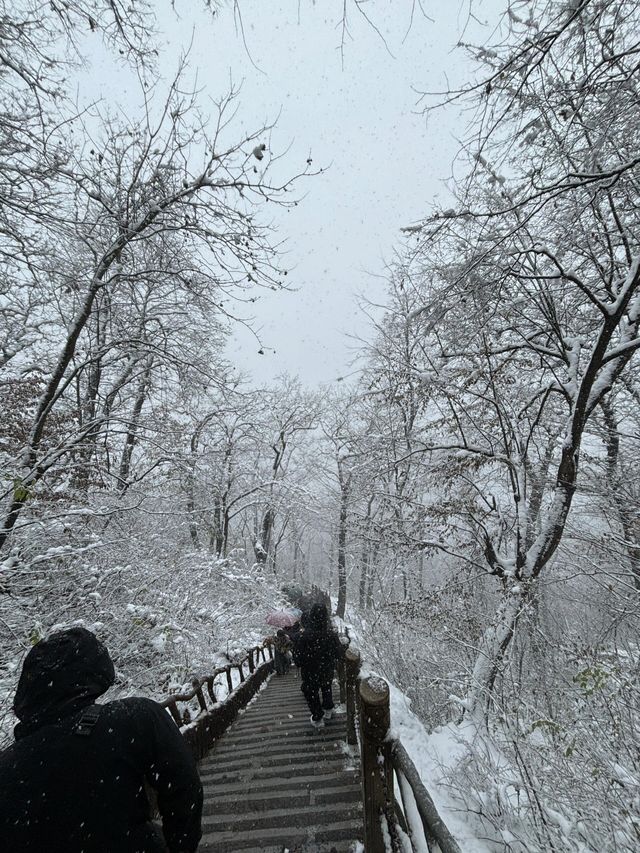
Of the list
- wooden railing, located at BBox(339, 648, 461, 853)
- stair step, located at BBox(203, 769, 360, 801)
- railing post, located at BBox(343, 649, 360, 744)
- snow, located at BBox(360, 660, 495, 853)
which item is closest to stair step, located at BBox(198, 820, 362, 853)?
wooden railing, located at BBox(339, 648, 461, 853)

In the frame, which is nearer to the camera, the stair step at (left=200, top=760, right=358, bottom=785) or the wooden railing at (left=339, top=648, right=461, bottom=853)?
the wooden railing at (left=339, top=648, right=461, bottom=853)

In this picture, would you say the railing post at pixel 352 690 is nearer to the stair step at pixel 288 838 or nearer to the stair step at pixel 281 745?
the stair step at pixel 281 745

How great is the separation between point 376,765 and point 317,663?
2.76 metres

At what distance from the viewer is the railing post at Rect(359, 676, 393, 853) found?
248 cm

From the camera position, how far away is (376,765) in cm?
256

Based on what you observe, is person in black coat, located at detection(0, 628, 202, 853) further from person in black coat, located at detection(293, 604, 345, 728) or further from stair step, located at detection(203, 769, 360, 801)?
person in black coat, located at detection(293, 604, 345, 728)

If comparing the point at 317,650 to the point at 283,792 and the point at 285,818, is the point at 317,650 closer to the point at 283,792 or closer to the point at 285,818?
the point at 283,792

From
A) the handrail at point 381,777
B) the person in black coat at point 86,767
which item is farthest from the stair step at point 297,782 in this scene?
the person in black coat at point 86,767

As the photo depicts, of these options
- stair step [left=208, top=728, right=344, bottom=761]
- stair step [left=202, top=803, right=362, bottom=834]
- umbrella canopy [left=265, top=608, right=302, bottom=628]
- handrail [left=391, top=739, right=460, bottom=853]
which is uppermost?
handrail [left=391, top=739, right=460, bottom=853]

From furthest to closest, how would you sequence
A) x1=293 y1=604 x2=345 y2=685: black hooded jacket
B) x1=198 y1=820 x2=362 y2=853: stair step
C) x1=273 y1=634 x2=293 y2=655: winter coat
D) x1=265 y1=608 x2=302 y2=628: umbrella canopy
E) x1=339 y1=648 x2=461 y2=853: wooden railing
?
x1=273 y1=634 x2=293 y2=655: winter coat
x1=265 y1=608 x2=302 y2=628: umbrella canopy
x1=293 y1=604 x2=345 y2=685: black hooded jacket
x1=198 y1=820 x2=362 y2=853: stair step
x1=339 y1=648 x2=461 y2=853: wooden railing

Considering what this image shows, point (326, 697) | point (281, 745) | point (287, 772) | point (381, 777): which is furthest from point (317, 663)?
point (381, 777)

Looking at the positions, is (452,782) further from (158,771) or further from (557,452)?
(557,452)

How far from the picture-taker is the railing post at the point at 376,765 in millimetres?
2484

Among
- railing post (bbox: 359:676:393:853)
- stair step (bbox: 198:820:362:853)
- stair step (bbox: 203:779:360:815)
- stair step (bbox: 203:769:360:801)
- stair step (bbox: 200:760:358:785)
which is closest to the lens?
railing post (bbox: 359:676:393:853)
